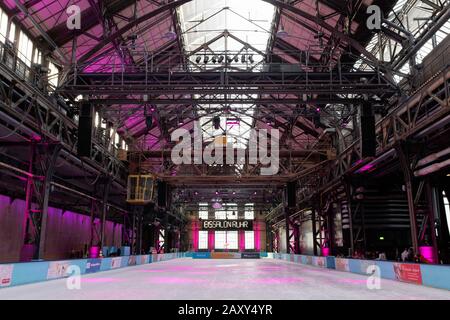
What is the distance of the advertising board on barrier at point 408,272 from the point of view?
597 inches

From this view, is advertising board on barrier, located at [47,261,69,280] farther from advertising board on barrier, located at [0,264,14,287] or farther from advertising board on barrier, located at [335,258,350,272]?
advertising board on barrier, located at [335,258,350,272]

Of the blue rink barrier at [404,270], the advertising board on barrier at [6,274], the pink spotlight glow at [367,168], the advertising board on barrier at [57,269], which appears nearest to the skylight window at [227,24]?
the pink spotlight glow at [367,168]

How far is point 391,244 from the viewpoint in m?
26.4

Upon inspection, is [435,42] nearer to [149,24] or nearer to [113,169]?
[149,24]

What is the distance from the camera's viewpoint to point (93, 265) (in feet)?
74.4

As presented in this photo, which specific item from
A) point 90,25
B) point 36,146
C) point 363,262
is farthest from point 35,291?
point 90,25

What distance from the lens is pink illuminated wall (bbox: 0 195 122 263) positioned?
24703mm

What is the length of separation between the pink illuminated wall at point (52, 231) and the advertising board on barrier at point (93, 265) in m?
6.03

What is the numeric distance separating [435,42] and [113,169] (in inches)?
898

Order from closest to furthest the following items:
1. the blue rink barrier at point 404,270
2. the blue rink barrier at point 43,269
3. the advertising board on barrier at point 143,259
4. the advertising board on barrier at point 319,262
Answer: the blue rink barrier at point 404,270, the blue rink barrier at point 43,269, the advertising board on barrier at point 319,262, the advertising board on barrier at point 143,259

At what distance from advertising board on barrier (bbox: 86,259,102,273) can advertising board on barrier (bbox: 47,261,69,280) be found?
2.84 m

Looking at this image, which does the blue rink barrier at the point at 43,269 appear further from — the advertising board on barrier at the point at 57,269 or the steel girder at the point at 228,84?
the steel girder at the point at 228,84

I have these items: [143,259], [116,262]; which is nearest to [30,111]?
[116,262]

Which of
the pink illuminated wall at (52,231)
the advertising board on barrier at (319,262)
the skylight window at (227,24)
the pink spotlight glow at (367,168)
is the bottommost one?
the advertising board on barrier at (319,262)
